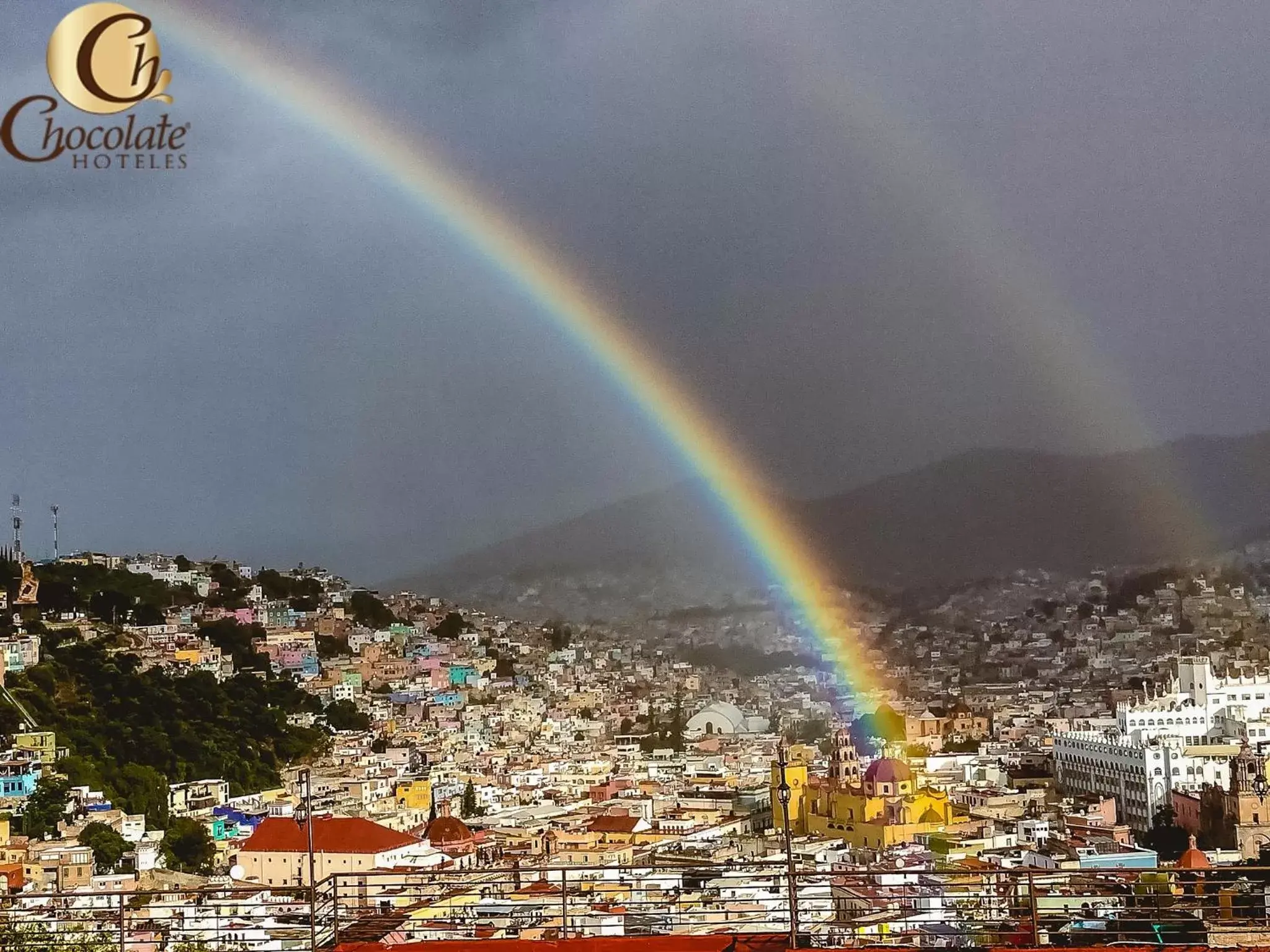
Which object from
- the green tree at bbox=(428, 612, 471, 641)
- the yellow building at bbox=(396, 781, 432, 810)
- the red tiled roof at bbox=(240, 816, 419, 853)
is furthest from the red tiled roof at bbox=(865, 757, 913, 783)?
the green tree at bbox=(428, 612, 471, 641)

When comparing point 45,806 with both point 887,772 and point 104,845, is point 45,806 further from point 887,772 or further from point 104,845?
point 887,772

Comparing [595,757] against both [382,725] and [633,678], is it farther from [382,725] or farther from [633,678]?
[633,678]

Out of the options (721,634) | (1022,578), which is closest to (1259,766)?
(1022,578)

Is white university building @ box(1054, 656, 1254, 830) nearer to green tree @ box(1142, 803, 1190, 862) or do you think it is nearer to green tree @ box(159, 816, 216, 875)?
green tree @ box(1142, 803, 1190, 862)

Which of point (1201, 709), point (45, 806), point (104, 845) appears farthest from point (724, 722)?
point (104, 845)

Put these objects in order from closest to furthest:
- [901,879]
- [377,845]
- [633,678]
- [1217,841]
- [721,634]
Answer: [901,879] → [377,845] → [1217,841] → [633,678] → [721,634]

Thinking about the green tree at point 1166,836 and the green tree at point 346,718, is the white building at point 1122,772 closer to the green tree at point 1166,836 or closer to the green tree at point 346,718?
the green tree at point 1166,836
